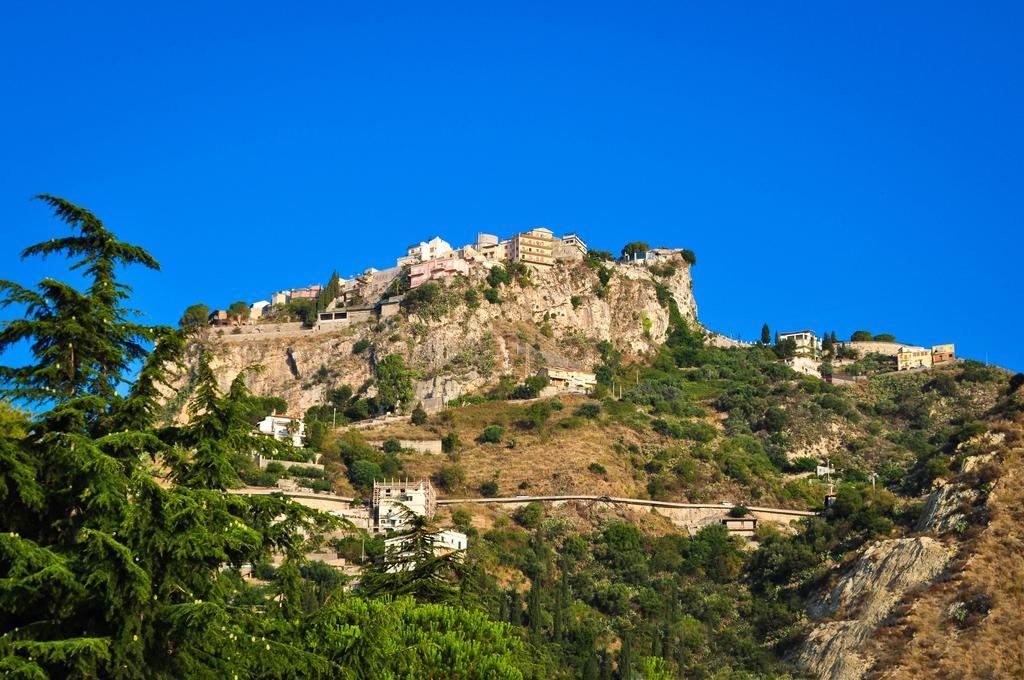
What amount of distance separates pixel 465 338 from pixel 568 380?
8688 millimetres

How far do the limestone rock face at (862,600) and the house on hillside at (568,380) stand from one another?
40067 millimetres

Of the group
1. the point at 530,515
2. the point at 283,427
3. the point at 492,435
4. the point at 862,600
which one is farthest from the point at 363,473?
the point at 862,600

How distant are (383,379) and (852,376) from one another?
40.8 m

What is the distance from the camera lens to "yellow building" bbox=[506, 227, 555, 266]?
11081cm

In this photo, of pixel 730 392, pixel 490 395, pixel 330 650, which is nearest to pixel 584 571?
pixel 490 395

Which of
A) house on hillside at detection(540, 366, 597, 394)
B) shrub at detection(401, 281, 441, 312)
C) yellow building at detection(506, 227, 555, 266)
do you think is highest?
yellow building at detection(506, 227, 555, 266)

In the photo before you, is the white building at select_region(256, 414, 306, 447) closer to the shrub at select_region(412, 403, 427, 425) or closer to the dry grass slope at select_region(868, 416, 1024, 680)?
the shrub at select_region(412, 403, 427, 425)

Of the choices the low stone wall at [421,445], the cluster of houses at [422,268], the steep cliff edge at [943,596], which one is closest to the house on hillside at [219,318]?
the cluster of houses at [422,268]

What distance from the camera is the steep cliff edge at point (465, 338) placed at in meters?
97.7

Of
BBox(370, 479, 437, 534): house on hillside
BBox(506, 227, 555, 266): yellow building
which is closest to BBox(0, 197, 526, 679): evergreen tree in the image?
BBox(370, 479, 437, 534): house on hillside

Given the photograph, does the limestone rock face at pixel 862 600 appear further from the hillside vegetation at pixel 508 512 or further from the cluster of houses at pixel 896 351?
the cluster of houses at pixel 896 351

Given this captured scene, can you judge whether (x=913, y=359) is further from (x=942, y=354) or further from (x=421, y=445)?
(x=421, y=445)

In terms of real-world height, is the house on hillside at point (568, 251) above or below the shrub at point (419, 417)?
above

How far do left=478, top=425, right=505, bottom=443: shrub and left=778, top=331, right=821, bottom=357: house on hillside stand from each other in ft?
131
